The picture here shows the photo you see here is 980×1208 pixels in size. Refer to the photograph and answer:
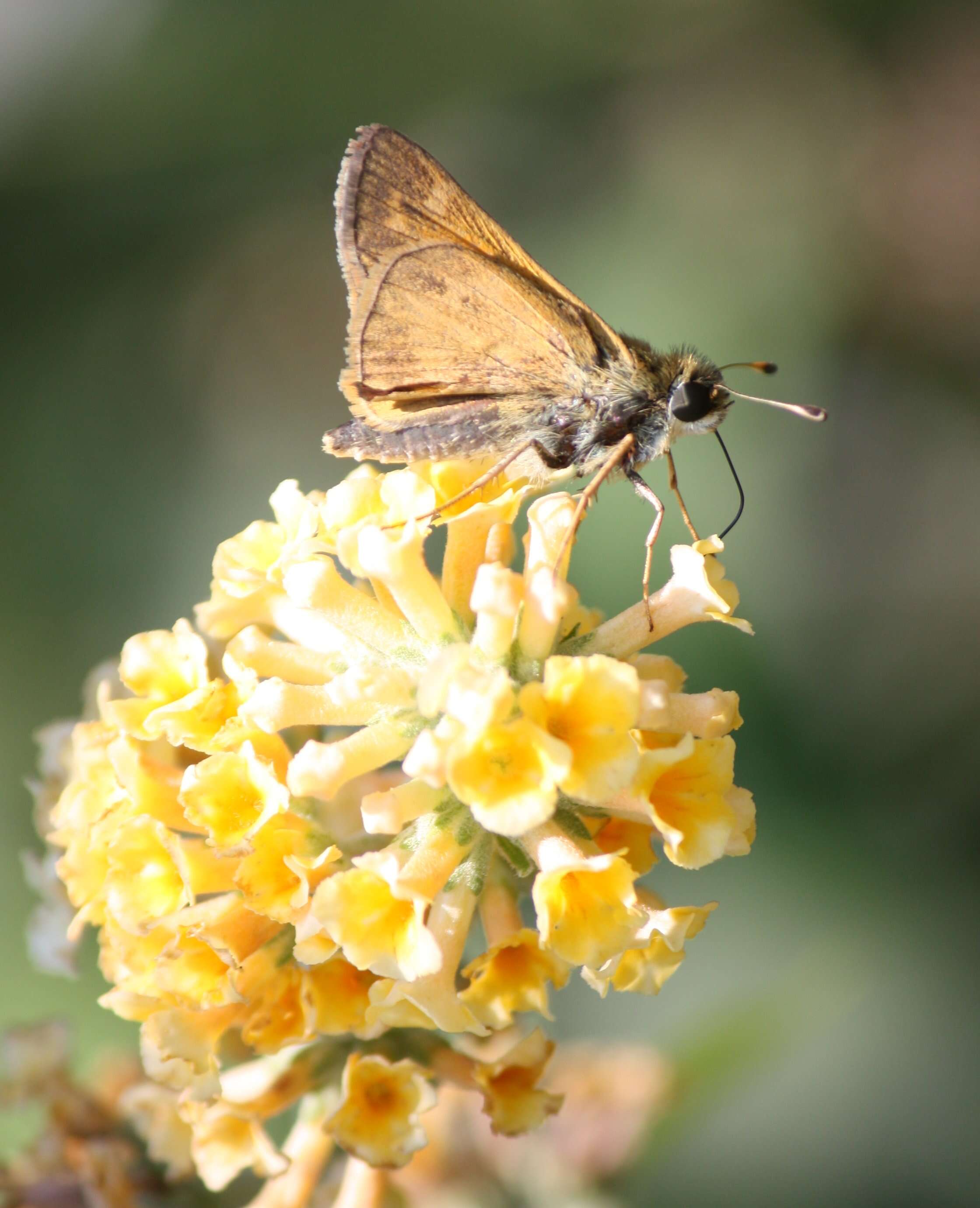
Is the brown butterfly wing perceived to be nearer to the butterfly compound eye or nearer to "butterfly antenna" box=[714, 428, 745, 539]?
the butterfly compound eye

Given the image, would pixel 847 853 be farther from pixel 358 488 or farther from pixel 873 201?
pixel 873 201

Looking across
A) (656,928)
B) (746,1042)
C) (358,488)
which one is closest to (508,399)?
(358,488)

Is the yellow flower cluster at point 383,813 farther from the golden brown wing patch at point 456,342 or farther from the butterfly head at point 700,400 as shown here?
the butterfly head at point 700,400

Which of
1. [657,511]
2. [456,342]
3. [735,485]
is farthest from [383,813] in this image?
[735,485]

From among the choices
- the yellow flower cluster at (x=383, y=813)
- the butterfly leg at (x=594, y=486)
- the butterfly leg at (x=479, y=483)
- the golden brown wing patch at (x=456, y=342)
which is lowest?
the yellow flower cluster at (x=383, y=813)

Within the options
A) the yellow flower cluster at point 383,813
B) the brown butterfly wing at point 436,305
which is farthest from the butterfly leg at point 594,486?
the brown butterfly wing at point 436,305

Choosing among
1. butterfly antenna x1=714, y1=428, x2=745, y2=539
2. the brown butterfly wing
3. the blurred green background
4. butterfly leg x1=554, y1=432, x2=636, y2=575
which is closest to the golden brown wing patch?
the brown butterfly wing

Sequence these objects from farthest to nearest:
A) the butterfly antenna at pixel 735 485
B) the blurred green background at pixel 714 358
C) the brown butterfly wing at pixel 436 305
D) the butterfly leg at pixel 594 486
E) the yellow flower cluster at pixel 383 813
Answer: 1. the blurred green background at pixel 714 358
2. the butterfly antenna at pixel 735 485
3. the brown butterfly wing at pixel 436 305
4. the butterfly leg at pixel 594 486
5. the yellow flower cluster at pixel 383 813
